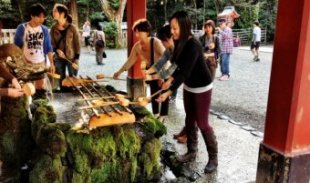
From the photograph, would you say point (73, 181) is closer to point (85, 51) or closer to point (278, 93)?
point (278, 93)

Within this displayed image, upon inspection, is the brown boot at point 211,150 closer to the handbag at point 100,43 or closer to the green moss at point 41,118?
the green moss at point 41,118

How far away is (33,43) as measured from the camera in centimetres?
461

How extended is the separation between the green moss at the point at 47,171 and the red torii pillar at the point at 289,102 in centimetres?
181

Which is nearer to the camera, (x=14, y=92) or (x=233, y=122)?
(x=14, y=92)

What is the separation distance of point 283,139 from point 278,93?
384 mm

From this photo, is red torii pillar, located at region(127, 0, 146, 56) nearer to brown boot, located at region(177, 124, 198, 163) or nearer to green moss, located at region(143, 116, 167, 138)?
brown boot, located at region(177, 124, 198, 163)

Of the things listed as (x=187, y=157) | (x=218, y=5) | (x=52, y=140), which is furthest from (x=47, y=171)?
(x=218, y=5)

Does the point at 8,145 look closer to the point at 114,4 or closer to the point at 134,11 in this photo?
the point at 134,11

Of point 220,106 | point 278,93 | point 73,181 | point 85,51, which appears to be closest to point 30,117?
point 73,181

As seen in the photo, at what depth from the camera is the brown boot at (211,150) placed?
3465 millimetres

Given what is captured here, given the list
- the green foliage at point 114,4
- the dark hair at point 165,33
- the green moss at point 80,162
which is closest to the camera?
the green moss at point 80,162

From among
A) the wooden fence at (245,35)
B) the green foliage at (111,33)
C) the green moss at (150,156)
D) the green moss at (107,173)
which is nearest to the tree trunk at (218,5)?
the wooden fence at (245,35)

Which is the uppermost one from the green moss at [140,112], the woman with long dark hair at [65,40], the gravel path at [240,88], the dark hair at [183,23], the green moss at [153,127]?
the dark hair at [183,23]

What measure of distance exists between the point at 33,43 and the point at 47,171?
2.40 m
